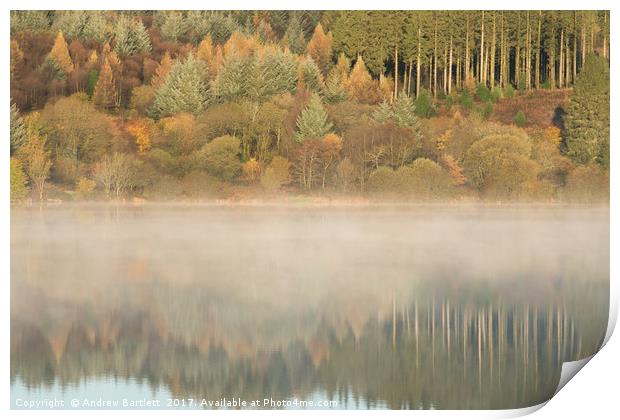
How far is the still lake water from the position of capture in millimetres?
5734

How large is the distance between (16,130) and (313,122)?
65.6 inches

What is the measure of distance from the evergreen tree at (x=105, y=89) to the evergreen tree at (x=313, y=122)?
1.08m

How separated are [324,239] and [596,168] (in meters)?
1.58

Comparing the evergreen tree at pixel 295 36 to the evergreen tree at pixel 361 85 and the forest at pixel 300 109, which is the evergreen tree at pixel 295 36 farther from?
the evergreen tree at pixel 361 85

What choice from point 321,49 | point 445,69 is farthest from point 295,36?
point 445,69

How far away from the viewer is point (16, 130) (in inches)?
234

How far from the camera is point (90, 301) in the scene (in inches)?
229

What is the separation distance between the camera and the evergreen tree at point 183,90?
237 inches

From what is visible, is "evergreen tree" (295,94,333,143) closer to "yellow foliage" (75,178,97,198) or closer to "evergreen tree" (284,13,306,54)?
"evergreen tree" (284,13,306,54)

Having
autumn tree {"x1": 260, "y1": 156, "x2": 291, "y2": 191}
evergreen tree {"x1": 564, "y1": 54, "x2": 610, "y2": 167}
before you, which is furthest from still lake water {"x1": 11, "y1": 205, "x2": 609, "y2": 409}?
evergreen tree {"x1": 564, "y1": 54, "x2": 610, "y2": 167}

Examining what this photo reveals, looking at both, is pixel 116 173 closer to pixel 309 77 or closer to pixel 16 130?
pixel 16 130

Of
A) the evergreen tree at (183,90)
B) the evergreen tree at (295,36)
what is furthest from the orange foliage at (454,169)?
the evergreen tree at (183,90)
